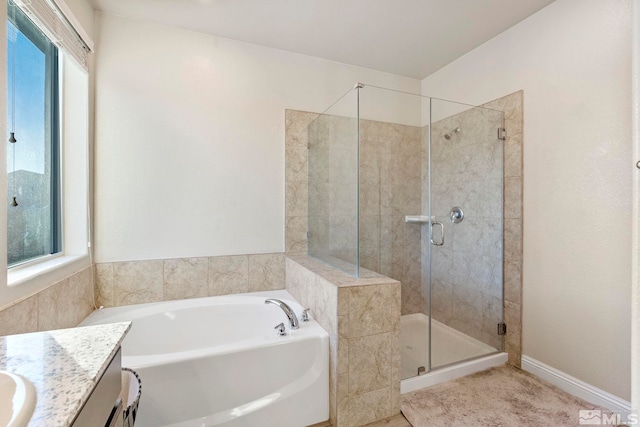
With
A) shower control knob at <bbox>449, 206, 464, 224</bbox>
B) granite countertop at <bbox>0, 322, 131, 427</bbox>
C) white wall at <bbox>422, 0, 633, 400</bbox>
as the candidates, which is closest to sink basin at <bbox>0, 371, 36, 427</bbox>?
granite countertop at <bbox>0, 322, 131, 427</bbox>

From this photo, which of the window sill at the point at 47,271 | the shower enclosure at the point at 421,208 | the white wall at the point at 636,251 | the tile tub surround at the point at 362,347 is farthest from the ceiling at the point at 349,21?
the tile tub surround at the point at 362,347

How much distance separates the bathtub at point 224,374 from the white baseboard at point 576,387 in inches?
61.6

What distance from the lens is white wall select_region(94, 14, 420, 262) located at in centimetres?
206

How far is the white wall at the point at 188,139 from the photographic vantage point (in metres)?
2.06

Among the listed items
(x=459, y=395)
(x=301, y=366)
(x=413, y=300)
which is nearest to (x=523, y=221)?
(x=413, y=300)

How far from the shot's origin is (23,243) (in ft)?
4.86

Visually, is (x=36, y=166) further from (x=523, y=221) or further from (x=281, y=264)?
(x=523, y=221)

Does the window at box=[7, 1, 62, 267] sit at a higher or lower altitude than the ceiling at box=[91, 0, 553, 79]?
lower

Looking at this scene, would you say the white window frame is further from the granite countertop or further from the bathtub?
the granite countertop

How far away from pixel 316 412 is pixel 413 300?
139cm

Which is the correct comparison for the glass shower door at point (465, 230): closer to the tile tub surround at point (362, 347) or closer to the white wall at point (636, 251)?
the tile tub surround at point (362, 347)

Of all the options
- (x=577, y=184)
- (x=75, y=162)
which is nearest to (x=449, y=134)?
(x=577, y=184)

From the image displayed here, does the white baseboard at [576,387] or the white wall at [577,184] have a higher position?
the white wall at [577,184]

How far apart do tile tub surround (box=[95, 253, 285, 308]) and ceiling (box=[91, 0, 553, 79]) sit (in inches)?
71.9
